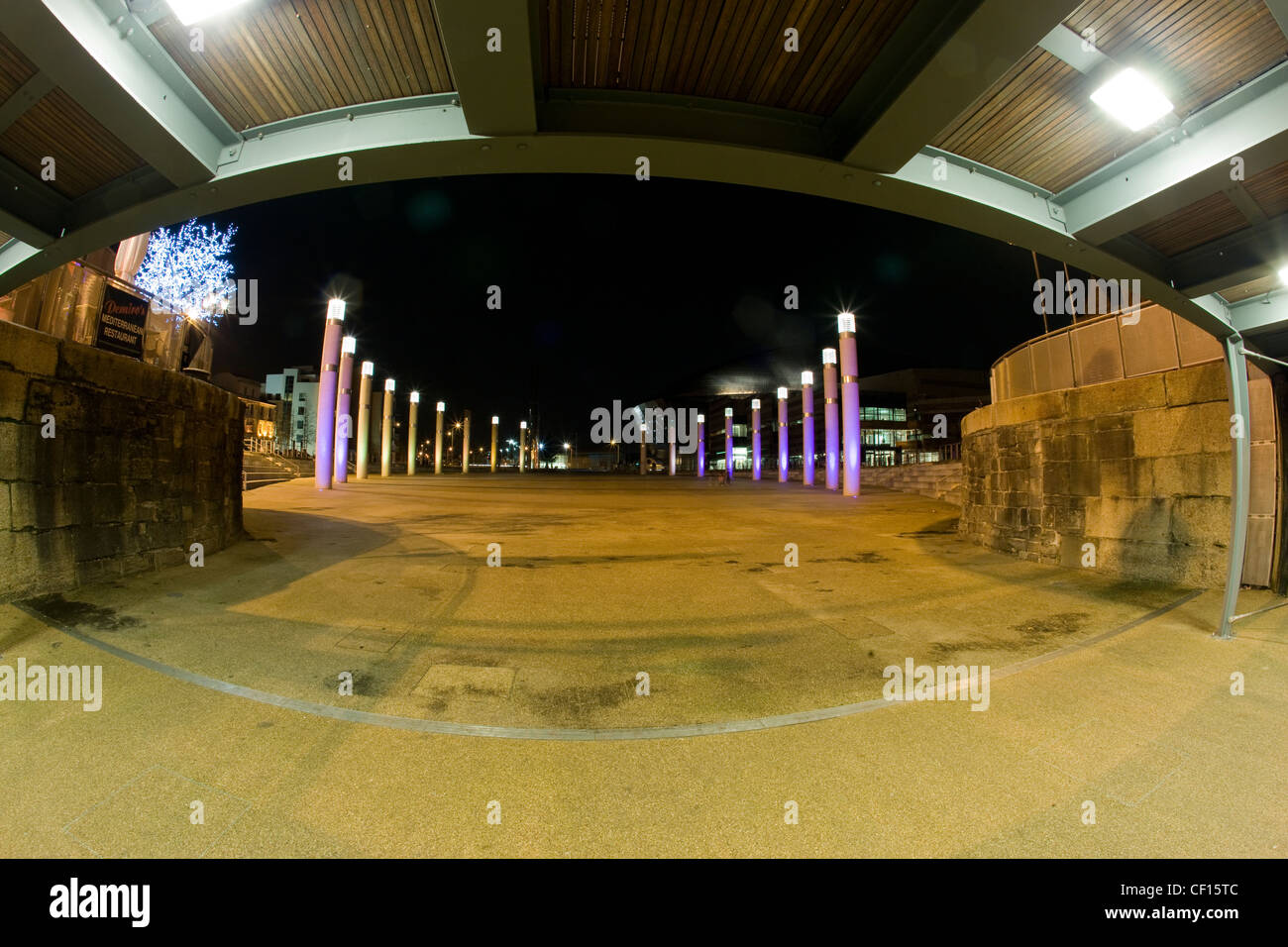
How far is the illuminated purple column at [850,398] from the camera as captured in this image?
25828mm

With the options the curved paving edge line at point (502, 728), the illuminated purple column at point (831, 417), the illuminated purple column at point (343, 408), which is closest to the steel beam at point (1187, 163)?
the curved paving edge line at point (502, 728)

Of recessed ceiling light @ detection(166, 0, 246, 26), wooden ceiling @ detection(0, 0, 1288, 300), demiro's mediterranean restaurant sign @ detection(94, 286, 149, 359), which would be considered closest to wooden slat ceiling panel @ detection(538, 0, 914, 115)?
wooden ceiling @ detection(0, 0, 1288, 300)

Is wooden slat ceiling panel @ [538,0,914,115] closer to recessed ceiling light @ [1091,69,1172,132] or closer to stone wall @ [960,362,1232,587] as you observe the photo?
recessed ceiling light @ [1091,69,1172,132]

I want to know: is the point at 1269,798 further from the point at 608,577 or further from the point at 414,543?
the point at 414,543

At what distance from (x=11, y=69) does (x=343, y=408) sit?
1153 inches

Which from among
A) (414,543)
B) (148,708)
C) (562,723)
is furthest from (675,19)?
(414,543)

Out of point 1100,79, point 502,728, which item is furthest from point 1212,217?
point 502,728

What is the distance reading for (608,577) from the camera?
726cm

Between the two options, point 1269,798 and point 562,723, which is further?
point 562,723

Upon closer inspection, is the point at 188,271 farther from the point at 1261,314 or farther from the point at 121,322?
the point at 1261,314

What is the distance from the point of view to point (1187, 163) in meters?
3.62

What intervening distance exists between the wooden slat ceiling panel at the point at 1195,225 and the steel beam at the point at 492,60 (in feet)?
17.8

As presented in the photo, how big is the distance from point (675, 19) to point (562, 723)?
15.5ft

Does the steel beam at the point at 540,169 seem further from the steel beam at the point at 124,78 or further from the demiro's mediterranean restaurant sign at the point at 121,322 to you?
the demiro's mediterranean restaurant sign at the point at 121,322
